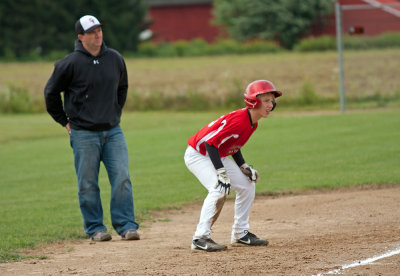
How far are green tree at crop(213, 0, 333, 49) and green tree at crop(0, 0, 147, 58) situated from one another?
8.09 metres

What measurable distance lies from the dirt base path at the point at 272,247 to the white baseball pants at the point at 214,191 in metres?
0.25

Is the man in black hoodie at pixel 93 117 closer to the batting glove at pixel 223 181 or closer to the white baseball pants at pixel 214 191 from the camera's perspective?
the white baseball pants at pixel 214 191

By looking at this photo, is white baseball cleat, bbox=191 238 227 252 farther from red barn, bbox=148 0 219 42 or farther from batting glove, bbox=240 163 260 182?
red barn, bbox=148 0 219 42

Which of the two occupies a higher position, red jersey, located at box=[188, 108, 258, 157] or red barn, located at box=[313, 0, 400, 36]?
red barn, located at box=[313, 0, 400, 36]

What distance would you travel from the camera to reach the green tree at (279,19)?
154 feet

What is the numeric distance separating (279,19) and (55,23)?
59.0 ft

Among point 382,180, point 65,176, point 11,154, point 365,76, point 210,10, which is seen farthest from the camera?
point 210,10

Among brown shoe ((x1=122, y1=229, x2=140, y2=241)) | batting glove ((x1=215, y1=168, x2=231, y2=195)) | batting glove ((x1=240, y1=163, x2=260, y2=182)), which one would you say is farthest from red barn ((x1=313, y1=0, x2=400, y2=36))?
batting glove ((x1=215, y1=168, x2=231, y2=195))

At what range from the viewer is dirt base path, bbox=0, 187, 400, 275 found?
568 cm

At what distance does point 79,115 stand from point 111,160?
0.60 meters

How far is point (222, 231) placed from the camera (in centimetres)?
789

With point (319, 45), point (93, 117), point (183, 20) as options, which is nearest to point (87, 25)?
point (93, 117)

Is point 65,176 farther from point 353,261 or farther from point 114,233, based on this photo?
point 353,261

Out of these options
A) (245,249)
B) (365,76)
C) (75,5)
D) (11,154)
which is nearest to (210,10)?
(75,5)
